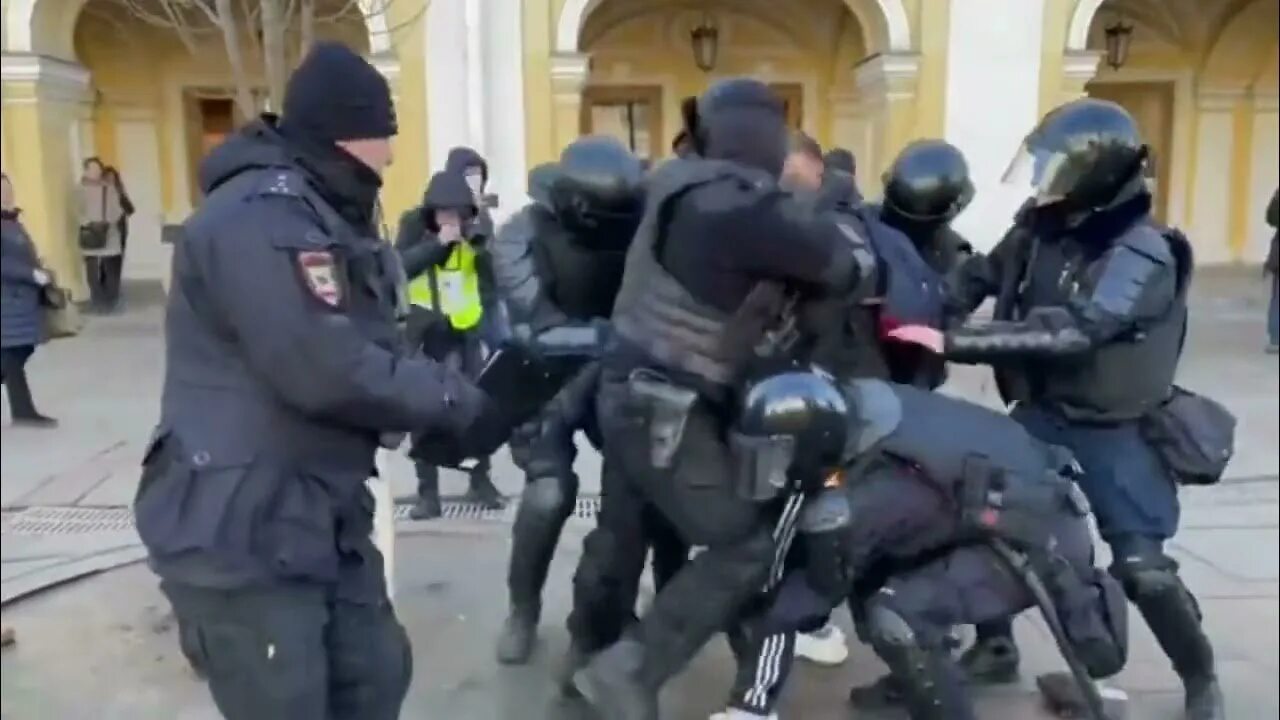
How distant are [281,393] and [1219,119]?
47.7ft

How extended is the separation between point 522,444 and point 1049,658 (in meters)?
1.76

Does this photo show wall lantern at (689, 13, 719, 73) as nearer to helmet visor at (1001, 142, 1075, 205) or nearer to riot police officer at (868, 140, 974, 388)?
riot police officer at (868, 140, 974, 388)

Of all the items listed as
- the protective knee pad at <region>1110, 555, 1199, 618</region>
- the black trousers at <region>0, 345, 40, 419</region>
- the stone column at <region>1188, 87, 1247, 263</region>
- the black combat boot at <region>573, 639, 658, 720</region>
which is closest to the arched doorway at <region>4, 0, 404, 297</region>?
the black trousers at <region>0, 345, 40, 419</region>

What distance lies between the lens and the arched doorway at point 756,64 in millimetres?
8031

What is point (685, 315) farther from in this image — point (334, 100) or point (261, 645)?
point (261, 645)

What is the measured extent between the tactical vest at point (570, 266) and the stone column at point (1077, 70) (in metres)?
1.62

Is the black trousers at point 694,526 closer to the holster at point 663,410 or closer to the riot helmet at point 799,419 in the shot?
the holster at point 663,410

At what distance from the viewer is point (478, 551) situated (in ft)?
17.0

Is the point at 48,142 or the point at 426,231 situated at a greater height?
the point at 48,142

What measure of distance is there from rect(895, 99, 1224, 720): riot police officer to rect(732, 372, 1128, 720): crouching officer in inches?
8.7

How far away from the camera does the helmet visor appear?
10.3 ft

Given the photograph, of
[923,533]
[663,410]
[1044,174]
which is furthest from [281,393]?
[1044,174]

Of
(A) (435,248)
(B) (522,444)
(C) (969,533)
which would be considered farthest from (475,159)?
(C) (969,533)

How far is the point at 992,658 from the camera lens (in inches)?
151
